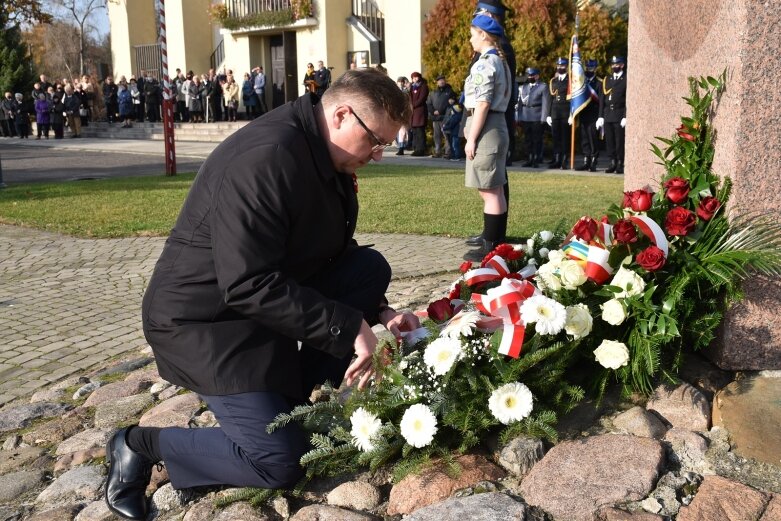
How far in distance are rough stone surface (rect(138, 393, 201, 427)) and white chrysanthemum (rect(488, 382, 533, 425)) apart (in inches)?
58.8

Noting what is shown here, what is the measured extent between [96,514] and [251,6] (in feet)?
97.2

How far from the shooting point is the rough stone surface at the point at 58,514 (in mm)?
2957

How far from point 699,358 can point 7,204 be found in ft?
33.9

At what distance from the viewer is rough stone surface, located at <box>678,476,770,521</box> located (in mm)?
2502

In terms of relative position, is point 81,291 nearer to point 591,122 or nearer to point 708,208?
point 708,208

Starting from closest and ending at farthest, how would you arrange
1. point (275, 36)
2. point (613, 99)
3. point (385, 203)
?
1. point (385, 203)
2. point (613, 99)
3. point (275, 36)

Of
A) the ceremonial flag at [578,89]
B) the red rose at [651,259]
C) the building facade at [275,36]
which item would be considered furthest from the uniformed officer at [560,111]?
the red rose at [651,259]

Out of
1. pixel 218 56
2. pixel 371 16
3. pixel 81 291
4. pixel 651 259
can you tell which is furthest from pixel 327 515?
pixel 218 56

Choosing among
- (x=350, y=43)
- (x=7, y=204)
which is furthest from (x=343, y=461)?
(x=350, y=43)

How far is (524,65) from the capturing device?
18297mm

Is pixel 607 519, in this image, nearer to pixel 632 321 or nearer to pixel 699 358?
pixel 632 321

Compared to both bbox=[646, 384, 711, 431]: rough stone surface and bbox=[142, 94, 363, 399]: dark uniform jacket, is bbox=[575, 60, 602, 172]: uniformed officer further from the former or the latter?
bbox=[142, 94, 363, 399]: dark uniform jacket

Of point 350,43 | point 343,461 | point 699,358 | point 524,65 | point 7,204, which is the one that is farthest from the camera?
point 350,43

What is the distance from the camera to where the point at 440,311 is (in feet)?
11.6
